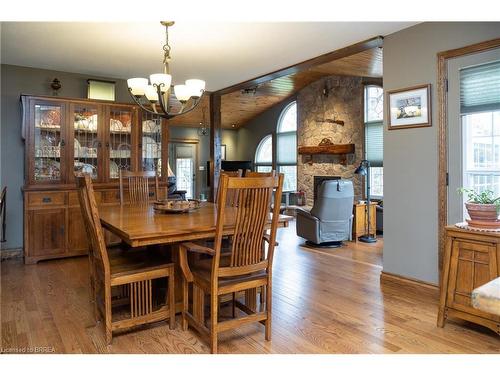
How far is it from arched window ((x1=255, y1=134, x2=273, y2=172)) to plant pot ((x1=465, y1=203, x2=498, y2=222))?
27.0ft

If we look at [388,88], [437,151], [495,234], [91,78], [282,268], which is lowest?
[282,268]

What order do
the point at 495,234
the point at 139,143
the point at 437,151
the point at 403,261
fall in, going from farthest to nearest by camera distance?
the point at 139,143 → the point at 403,261 → the point at 437,151 → the point at 495,234

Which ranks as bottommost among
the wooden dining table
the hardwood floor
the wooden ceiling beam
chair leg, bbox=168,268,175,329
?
the hardwood floor

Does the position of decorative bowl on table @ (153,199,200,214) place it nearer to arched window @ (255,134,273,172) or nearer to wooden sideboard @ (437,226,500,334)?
wooden sideboard @ (437,226,500,334)

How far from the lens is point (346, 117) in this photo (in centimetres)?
784

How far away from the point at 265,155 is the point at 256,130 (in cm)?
82

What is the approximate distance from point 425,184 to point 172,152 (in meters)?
8.82

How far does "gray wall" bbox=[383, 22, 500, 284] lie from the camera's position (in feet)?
10.3

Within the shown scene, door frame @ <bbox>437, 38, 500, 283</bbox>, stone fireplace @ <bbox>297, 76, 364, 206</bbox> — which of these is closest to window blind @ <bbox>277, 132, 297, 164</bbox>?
stone fireplace @ <bbox>297, 76, 364, 206</bbox>

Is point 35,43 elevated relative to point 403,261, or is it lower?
elevated

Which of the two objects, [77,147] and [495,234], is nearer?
[495,234]
